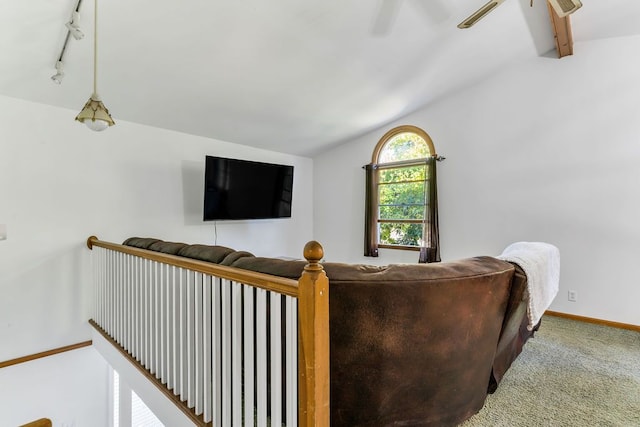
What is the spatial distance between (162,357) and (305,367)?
1340 millimetres

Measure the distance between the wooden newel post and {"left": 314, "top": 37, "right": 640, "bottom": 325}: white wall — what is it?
140 inches

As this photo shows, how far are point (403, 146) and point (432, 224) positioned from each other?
131cm

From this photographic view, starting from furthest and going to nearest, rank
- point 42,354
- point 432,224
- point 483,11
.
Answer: point 432,224, point 42,354, point 483,11

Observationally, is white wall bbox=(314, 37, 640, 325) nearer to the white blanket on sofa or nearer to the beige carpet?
the beige carpet

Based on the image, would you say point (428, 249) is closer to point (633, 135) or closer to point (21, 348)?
point (633, 135)

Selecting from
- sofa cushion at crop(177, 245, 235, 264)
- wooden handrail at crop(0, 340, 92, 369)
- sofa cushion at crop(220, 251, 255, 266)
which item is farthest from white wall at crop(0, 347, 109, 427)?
sofa cushion at crop(220, 251, 255, 266)

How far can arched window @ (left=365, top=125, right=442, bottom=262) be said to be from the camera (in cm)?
423

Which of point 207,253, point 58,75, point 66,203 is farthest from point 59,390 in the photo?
point 58,75

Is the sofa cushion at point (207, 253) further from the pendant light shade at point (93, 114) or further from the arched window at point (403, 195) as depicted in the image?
the arched window at point (403, 195)

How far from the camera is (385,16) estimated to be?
2574 millimetres

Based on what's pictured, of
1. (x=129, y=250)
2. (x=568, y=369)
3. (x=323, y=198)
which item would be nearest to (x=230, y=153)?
(x=323, y=198)

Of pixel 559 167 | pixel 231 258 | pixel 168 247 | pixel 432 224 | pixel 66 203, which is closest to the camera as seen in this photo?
pixel 231 258

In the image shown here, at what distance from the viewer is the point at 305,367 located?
3.62 feet

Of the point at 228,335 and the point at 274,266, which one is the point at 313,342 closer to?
the point at 274,266
